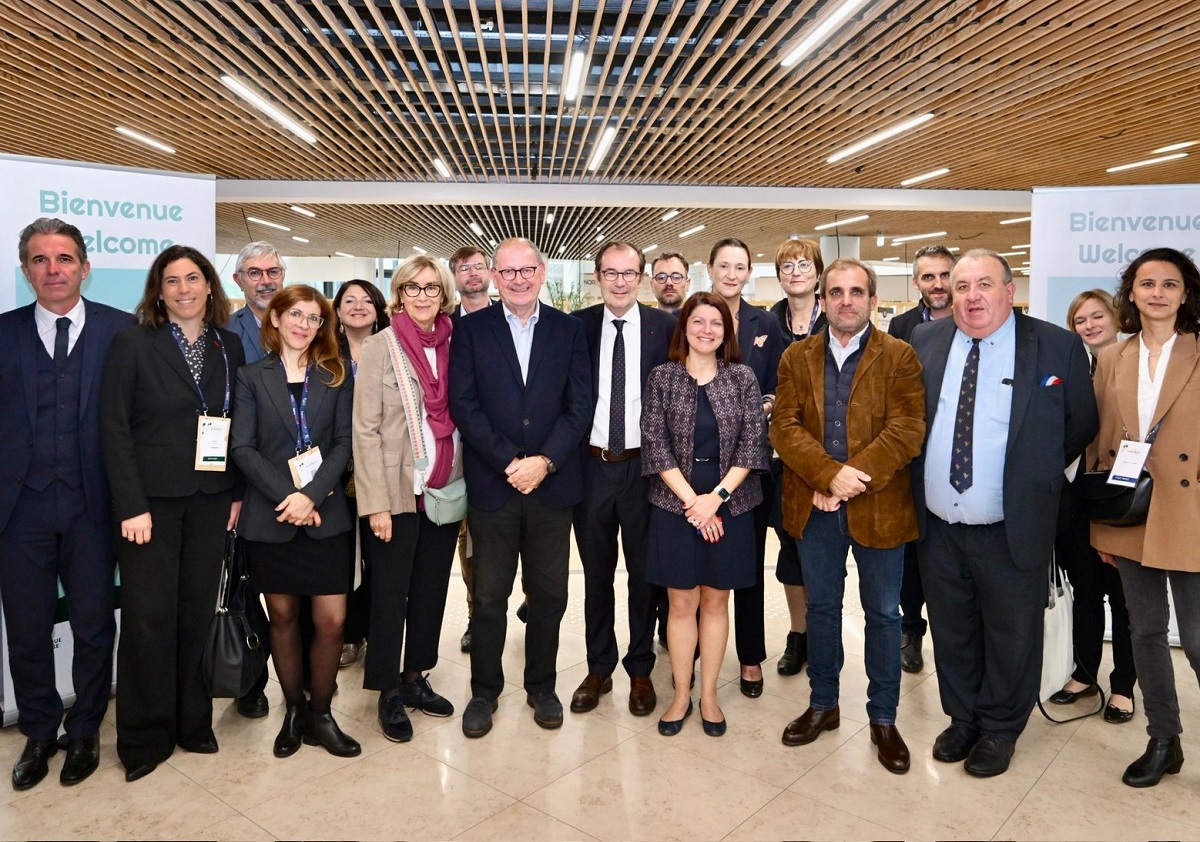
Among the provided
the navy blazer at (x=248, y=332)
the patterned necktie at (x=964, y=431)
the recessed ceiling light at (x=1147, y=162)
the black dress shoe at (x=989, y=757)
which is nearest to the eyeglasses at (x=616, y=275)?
the patterned necktie at (x=964, y=431)

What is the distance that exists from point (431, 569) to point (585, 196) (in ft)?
32.9

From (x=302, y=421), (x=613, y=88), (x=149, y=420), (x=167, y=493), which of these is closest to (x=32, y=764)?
(x=167, y=493)

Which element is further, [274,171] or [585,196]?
[585,196]

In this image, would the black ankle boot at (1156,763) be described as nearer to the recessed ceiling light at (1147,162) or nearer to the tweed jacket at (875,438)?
the tweed jacket at (875,438)

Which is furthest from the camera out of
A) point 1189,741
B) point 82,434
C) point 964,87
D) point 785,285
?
point 964,87

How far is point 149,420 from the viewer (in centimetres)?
253

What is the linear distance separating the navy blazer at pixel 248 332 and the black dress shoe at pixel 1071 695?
371cm

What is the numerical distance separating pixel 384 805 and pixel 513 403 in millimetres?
1402

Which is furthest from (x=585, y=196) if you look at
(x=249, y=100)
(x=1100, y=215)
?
(x=1100, y=215)

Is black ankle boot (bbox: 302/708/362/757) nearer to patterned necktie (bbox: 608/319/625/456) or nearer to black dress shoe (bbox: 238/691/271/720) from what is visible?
black dress shoe (bbox: 238/691/271/720)

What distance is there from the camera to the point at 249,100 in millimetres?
7648

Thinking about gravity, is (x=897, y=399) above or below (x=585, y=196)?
below

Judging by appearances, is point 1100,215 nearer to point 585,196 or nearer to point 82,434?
point 82,434

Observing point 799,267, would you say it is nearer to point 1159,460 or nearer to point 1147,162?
point 1159,460
